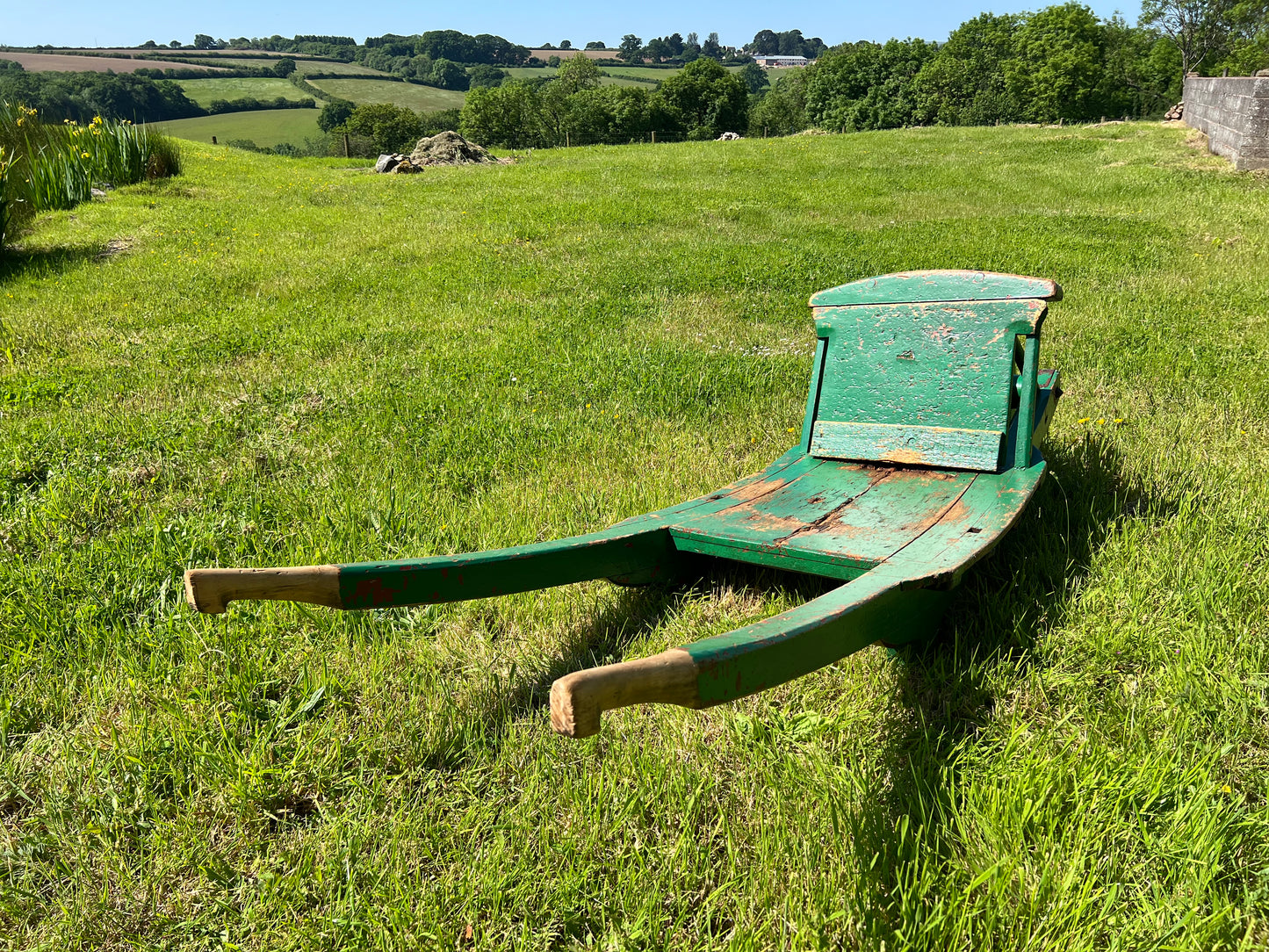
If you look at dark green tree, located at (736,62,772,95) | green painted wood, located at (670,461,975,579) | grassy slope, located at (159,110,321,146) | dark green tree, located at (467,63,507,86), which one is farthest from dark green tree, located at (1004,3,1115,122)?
dark green tree, located at (467,63,507,86)

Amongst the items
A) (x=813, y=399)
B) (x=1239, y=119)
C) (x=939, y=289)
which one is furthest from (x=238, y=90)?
(x=939, y=289)

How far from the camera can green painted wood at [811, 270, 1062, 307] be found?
3.00 metres

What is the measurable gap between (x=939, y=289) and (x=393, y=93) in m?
146

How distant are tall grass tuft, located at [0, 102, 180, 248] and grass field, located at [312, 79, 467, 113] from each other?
362 ft

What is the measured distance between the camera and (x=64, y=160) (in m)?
12.5

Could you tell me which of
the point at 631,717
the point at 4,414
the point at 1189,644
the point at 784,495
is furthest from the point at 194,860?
the point at 4,414

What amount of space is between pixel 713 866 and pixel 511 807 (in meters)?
0.50

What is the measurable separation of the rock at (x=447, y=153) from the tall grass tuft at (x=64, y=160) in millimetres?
6306

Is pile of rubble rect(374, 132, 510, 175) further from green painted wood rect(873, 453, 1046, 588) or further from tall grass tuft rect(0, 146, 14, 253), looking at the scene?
green painted wood rect(873, 453, 1046, 588)

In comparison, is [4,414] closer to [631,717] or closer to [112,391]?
[112,391]

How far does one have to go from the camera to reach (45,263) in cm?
917

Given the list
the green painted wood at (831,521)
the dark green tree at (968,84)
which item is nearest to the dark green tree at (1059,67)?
the dark green tree at (968,84)

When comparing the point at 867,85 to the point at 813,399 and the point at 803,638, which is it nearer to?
the point at 813,399

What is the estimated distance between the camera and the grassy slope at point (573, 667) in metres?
1.63
